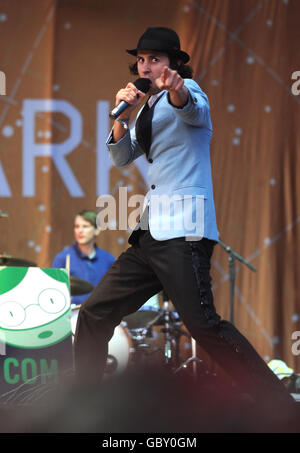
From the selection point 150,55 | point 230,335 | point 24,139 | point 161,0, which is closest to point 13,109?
point 24,139

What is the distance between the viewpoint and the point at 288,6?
4953 mm

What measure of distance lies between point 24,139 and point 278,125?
2.23 metres

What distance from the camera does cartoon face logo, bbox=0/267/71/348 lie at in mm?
2562

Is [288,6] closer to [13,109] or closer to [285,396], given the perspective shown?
[13,109]

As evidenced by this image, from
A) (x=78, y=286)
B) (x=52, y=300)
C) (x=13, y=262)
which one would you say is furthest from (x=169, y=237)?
(x=13, y=262)

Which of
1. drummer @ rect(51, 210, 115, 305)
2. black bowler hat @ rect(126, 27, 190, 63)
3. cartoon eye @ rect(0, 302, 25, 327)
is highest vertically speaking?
black bowler hat @ rect(126, 27, 190, 63)

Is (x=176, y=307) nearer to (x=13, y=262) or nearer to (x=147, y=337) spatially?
(x=13, y=262)

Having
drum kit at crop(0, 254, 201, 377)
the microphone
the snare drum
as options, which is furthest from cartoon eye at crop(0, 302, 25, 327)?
the snare drum

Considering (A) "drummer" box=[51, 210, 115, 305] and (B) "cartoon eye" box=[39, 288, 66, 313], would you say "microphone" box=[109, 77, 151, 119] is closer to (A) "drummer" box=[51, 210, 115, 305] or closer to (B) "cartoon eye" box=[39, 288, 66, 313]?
(B) "cartoon eye" box=[39, 288, 66, 313]

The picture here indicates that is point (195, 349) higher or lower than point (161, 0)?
lower

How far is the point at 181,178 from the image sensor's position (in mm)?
2145

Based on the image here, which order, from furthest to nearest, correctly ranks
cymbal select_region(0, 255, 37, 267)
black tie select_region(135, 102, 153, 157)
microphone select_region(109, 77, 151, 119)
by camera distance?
cymbal select_region(0, 255, 37, 267) → black tie select_region(135, 102, 153, 157) → microphone select_region(109, 77, 151, 119)

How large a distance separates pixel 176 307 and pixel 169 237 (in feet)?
0.84

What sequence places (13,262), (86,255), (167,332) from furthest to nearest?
(86,255), (167,332), (13,262)
